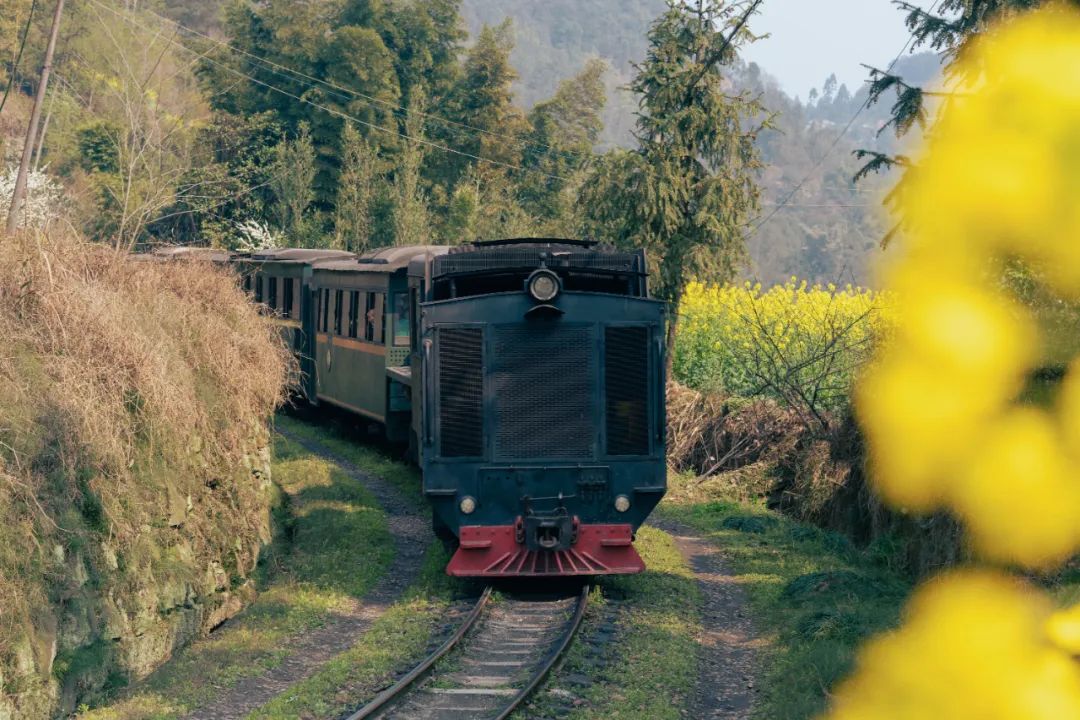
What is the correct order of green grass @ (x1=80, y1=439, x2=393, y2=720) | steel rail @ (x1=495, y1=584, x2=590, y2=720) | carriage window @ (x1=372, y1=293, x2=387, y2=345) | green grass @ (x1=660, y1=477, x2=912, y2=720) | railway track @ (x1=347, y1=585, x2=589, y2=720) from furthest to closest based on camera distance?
carriage window @ (x1=372, y1=293, x2=387, y2=345) → green grass @ (x1=80, y1=439, x2=393, y2=720) → green grass @ (x1=660, y1=477, x2=912, y2=720) → railway track @ (x1=347, y1=585, x2=589, y2=720) → steel rail @ (x1=495, y1=584, x2=590, y2=720)

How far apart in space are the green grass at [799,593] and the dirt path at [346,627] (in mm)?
4224

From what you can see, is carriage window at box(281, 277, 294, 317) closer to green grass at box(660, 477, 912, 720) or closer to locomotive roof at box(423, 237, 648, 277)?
green grass at box(660, 477, 912, 720)

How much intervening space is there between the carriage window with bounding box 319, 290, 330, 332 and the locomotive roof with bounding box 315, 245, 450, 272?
0.77 m

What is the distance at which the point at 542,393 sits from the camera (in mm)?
12461

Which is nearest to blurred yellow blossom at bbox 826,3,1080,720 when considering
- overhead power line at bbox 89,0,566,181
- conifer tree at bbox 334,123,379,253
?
conifer tree at bbox 334,123,379,253

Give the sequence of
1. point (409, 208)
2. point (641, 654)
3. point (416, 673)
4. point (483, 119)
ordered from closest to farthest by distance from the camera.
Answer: point (416, 673), point (641, 654), point (409, 208), point (483, 119)

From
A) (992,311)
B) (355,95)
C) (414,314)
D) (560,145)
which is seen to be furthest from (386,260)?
(560,145)

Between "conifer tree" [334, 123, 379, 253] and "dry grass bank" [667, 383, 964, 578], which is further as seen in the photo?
"conifer tree" [334, 123, 379, 253]

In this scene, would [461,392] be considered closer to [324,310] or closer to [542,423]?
[542,423]

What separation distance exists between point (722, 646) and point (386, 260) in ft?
34.8

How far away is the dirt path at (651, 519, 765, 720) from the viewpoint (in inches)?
389

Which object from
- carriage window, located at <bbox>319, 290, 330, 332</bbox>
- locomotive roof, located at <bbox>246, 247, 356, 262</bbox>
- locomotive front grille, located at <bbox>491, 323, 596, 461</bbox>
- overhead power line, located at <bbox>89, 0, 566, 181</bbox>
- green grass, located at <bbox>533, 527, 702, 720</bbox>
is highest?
overhead power line, located at <bbox>89, 0, 566, 181</bbox>

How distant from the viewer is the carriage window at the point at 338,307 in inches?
871

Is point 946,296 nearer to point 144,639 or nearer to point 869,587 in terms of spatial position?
point 144,639
